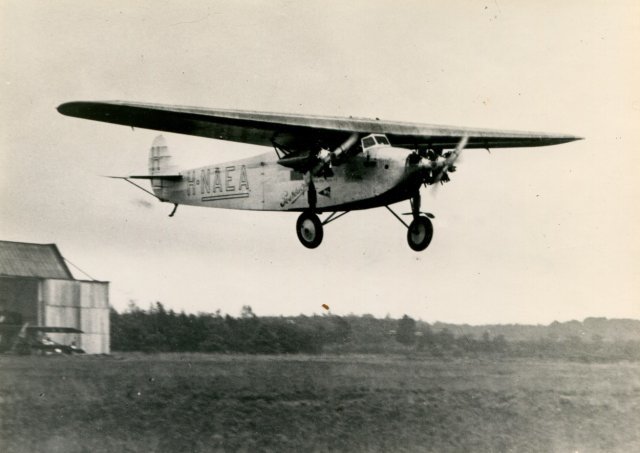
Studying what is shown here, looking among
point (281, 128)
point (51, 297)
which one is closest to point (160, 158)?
point (281, 128)

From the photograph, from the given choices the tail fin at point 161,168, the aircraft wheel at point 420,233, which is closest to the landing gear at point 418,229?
the aircraft wheel at point 420,233

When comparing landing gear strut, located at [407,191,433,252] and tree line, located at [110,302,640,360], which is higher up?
landing gear strut, located at [407,191,433,252]

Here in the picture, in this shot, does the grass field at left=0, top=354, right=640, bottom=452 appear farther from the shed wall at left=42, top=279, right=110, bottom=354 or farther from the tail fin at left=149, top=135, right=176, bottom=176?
the tail fin at left=149, top=135, right=176, bottom=176

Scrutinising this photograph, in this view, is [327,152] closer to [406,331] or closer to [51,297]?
[51,297]

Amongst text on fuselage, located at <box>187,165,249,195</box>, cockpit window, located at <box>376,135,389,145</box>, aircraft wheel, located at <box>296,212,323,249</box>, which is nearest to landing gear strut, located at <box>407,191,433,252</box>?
cockpit window, located at <box>376,135,389,145</box>

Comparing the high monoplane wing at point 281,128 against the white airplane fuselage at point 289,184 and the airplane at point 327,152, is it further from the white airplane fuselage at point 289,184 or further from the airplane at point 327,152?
the white airplane fuselage at point 289,184

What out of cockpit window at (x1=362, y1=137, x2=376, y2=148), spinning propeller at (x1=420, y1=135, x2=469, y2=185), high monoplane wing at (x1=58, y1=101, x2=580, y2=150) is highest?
high monoplane wing at (x1=58, y1=101, x2=580, y2=150)

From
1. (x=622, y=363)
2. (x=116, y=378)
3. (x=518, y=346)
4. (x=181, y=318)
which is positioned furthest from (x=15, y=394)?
(x=622, y=363)
